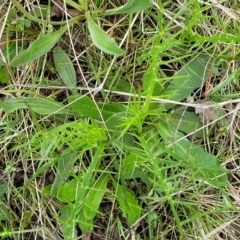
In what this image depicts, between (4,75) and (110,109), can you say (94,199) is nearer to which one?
(110,109)

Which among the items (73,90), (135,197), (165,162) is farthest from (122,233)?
(73,90)

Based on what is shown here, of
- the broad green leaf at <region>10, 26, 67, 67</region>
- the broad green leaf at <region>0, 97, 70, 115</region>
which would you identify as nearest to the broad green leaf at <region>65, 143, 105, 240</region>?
the broad green leaf at <region>0, 97, 70, 115</region>

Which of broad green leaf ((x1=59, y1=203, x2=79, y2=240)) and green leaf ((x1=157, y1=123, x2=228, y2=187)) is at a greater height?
green leaf ((x1=157, y1=123, x2=228, y2=187))

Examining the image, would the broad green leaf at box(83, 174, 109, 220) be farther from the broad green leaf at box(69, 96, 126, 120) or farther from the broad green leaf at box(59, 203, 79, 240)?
the broad green leaf at box(69, 96, 126, 120)

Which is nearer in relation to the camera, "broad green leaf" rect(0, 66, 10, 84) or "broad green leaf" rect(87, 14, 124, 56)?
"broad green leaf" rect(87, 14, 124, 56)

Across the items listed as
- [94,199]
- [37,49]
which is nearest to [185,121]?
[94,199]

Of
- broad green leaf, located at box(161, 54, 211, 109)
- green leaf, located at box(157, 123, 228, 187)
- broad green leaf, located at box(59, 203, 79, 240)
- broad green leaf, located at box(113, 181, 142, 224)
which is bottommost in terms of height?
broad green leaf, located at box(59, 203, 79, 240)

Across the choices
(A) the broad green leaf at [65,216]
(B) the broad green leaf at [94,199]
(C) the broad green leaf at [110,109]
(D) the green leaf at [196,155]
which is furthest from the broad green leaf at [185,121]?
(A) the broad green leaf at [65,216]

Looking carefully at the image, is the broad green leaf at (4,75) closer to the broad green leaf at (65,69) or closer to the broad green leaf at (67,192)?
the broad green leaf at (65,69)

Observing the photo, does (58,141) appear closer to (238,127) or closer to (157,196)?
(157,196)
